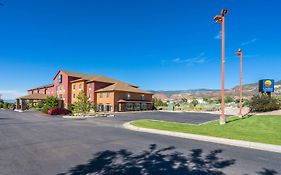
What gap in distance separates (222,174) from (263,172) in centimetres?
156

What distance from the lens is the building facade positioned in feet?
164

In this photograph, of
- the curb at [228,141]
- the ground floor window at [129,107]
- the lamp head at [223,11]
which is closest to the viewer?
the curb at [228,141]

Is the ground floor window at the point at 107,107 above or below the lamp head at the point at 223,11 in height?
below

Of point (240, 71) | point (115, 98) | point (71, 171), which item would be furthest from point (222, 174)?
point (115, 98)

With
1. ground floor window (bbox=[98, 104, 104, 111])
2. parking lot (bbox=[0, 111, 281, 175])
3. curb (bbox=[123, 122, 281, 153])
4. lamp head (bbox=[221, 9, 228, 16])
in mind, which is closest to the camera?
parking lot (bbox=[0, 111, 281, 175])

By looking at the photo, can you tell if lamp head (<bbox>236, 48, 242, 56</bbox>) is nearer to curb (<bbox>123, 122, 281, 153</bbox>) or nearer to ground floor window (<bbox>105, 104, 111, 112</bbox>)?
curb (<bbox>123, 122, 281, 153</bbox>)

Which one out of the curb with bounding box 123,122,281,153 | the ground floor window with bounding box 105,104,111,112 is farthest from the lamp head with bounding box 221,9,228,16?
the ground floor window with bounding box 105,104,111,112

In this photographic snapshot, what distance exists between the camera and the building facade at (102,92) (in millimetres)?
50031

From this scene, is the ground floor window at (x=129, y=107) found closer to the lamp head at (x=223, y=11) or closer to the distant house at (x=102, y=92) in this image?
the distant house at (x=102, y=92)

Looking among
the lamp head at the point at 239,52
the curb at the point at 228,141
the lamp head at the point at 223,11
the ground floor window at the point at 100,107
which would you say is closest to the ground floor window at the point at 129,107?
the ground floor window at the point at 100,107

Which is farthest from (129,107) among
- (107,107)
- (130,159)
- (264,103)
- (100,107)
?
(130,159)

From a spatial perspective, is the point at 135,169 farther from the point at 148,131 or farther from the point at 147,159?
the point at 148,131

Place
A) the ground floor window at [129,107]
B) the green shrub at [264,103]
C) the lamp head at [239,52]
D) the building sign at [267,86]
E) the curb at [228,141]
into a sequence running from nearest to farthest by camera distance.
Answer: the curb at [228,141] → the lamp head at [239,52] → the green shrub at [264,103] → the building sign at [267,86] → the ground floor window at [129,107]

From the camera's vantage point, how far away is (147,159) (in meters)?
8.47
